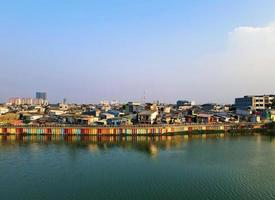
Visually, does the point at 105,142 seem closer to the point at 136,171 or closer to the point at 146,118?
the point at 146,118

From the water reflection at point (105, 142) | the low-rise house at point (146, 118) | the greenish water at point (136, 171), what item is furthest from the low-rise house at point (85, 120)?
the greenish water at point (136, 171)

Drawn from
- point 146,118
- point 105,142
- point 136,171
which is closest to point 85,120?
point 146,118

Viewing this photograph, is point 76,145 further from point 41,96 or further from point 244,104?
point 41,96

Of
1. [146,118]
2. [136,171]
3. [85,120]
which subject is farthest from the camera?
[146,118]

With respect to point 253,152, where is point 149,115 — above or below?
above

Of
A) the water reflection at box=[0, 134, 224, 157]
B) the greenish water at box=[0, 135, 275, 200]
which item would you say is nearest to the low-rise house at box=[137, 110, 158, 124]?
the water reflection at box=[0, 134, 224, 157]

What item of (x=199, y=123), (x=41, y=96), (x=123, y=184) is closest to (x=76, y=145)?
(x=123, y=184)
